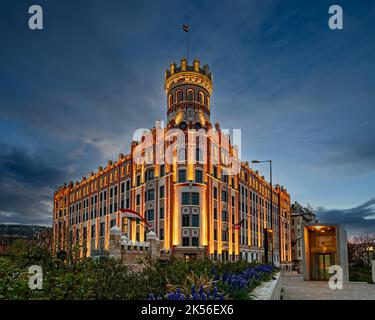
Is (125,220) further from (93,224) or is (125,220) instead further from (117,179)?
(93,224)

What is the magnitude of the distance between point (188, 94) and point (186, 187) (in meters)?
13.6

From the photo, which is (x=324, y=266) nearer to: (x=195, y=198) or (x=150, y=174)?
(x=195, y=198)

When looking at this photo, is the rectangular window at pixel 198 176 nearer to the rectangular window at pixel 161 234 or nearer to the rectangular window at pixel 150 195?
the rectangular window at pixel 150 195

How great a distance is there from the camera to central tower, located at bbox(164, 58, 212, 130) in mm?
50969

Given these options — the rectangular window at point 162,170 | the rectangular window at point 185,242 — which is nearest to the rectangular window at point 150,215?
the rectangular window at point 162,170

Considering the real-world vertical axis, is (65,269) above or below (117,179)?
below

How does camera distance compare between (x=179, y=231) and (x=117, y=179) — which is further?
(x=117, y=179)

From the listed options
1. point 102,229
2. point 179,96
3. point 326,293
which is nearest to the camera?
point 326,293

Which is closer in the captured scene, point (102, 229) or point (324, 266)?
point (324, 266)

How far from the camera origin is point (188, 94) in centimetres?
5231

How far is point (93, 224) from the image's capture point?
6594 centimetres

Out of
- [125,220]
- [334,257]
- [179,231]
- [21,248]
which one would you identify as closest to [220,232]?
[179,231]

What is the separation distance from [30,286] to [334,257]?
2310 cm

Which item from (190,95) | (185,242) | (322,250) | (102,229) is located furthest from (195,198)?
(102,229)
